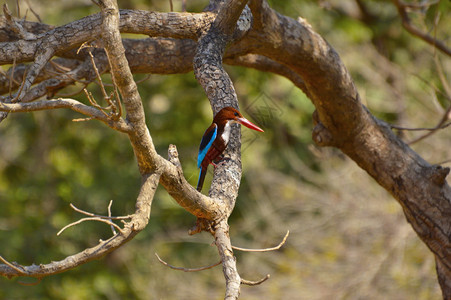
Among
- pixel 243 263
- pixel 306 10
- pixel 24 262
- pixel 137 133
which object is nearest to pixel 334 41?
pixel 306 10

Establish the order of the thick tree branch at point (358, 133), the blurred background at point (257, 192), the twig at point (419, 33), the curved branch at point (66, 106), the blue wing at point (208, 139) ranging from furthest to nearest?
the blurred background at point (257, 192), the twig at point (419, 33), the thick tree branch at point (358, 133), the blue wing at point (208, 139), the curved branch at point (66, 106)

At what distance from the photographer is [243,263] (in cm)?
843

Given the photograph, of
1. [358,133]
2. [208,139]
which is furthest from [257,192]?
[208,139]

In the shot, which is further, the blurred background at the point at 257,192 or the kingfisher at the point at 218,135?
the blurred background at the point at 257,192

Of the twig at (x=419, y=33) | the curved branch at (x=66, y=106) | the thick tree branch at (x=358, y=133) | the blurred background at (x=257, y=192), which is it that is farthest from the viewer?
the blurred background at (x=257, y=192)

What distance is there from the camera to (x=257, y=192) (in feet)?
29.5

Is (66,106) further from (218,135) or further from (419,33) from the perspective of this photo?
(419,33)

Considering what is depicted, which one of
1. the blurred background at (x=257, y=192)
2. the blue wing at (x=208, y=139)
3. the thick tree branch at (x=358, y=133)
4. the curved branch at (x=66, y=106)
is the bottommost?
the blurred background at (x=257, y=192)

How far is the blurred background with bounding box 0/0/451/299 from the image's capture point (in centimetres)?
742

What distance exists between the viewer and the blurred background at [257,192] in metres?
7.42

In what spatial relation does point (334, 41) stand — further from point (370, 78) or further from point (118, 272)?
point (118, 272)

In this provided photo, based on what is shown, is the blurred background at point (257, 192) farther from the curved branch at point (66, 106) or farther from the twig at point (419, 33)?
the curved branch at point (66, 106)

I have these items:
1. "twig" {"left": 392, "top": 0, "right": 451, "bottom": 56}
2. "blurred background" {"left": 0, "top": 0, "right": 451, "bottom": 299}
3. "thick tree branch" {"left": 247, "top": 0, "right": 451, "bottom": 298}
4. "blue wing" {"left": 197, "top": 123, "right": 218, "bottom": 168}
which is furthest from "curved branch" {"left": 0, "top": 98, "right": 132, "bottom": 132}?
"blurred background" {"left": 0, "top": 0, "right": 451, "bottom": 299}

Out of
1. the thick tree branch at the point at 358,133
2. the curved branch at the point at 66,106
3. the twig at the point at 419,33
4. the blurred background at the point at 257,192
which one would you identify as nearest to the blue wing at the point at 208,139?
the curved branch at the point at 66,106
